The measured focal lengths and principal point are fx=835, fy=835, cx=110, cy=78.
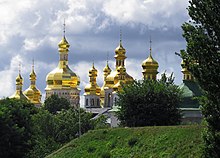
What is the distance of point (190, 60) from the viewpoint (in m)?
36.5

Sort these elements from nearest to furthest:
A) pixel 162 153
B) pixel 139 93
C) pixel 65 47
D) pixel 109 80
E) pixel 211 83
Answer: pixel 211 83 → pixel 162 153 → pixel 139 93 → pixel 109 80 → pixel 65 47

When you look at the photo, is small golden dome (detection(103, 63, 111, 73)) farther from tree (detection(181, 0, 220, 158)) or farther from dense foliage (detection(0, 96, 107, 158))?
tree (detection(181, 0, 220, 158))

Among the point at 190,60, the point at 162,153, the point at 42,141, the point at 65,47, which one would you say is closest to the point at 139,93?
the point at 42,141

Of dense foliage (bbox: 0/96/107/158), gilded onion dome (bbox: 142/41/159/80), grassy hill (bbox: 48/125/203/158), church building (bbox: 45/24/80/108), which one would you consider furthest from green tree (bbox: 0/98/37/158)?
church building (bbox: 45/24/80/108)

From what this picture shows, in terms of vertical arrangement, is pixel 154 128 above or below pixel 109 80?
below

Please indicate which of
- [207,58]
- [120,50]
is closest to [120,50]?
[120,50]

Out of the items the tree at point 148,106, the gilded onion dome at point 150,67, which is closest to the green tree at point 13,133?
the tree at point 148,106

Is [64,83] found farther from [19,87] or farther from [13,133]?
[13,133]

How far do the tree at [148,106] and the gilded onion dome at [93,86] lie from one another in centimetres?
6872

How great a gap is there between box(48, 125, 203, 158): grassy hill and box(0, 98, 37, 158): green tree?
34.8ft

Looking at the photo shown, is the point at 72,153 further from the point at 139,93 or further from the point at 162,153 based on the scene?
the point at 139,93

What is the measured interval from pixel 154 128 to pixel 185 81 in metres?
33.1

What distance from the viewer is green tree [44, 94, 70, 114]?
401 feet

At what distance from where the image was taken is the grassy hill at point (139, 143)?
48006mm
